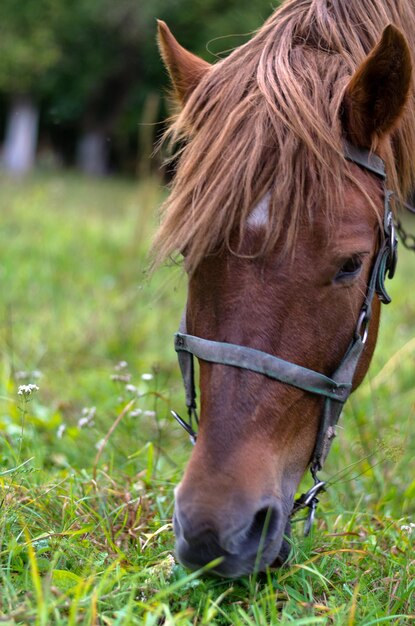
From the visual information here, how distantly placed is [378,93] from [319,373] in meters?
0.80

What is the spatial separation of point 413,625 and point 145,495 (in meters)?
0.98

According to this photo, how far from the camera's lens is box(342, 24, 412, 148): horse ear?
1751 millimetres

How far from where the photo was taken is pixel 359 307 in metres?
1.87

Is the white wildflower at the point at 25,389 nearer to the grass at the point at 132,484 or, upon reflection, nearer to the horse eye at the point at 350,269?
the grass at the point at 132,484

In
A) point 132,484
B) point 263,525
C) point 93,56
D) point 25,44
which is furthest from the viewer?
point 93,56

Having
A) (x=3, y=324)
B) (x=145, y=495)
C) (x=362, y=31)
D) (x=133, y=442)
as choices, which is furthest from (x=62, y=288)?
(x=362, y=31)

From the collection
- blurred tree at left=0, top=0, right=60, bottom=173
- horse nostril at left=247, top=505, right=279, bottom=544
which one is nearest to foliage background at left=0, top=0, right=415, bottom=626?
horse nostril at left=247, top=505, right=279, bottom=544

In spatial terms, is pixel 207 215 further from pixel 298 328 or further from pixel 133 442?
pixel 133 442

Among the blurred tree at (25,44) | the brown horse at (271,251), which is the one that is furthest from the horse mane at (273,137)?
the blurred tree at (25,44)

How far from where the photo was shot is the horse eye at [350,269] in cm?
177

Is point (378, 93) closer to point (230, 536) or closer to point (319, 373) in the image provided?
point (319, 373)

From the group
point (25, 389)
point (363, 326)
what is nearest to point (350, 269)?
point (363, 326)

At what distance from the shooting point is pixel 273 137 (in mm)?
1819

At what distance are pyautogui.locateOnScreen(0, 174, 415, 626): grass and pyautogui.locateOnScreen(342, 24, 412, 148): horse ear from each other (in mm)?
722
